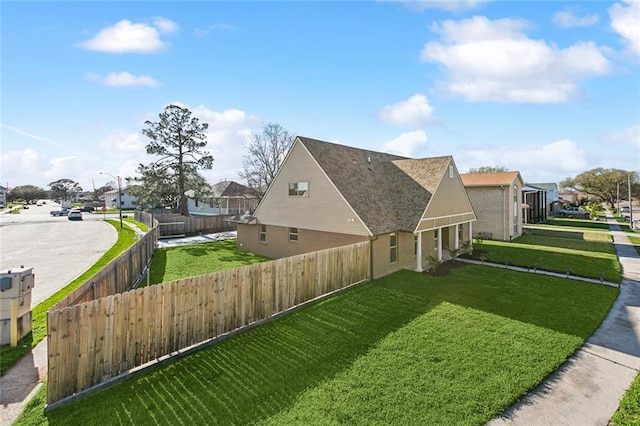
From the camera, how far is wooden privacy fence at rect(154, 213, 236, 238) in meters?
33.6

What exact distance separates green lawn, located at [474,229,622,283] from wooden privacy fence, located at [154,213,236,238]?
26.2m

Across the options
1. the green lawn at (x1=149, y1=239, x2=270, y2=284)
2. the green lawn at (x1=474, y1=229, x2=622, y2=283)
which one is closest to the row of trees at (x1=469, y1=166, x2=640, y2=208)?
the green lawn at (x1=474, y1=229, x2=622, y2=283)

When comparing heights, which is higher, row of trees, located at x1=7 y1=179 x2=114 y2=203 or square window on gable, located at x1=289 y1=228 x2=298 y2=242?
row of trees, located at x1=7 y1=179 x2=114 y2=203

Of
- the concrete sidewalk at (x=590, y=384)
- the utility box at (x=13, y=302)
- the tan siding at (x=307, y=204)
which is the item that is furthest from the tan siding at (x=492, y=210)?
the utility box at (x=13, y=302)

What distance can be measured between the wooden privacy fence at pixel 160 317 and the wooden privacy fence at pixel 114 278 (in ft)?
2.79

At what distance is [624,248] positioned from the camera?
2448 cm

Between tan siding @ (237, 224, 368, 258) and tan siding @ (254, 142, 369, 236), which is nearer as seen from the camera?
tan siding @ (254, 142, 369, 236)

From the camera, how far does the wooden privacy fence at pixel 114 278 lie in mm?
8043

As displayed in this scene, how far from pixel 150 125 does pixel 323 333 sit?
3342cm

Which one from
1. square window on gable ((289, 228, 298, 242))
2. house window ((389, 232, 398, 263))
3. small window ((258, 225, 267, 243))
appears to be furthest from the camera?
small window ((258, 225, 267, 243))

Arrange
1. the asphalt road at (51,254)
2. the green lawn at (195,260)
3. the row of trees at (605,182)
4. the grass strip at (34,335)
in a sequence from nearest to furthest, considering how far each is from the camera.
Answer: the grass strip at (34,335)
the asphalt road at (51,254)
the green lawn at (195,260)
the row of trees at (605,182)

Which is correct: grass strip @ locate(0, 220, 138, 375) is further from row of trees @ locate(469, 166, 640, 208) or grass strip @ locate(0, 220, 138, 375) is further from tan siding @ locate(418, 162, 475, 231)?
A: row of trees @ locate(469, 166, 640, 208)

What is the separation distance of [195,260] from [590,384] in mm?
19275

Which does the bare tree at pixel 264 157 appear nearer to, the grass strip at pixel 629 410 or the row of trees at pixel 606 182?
the grass strip at pixel 629 410
